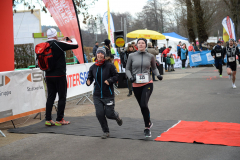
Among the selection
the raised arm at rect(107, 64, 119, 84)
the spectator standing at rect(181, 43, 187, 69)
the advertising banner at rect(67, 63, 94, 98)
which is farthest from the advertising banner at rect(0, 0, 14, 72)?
the spectator standing at rect(181, 43, 187, 69)

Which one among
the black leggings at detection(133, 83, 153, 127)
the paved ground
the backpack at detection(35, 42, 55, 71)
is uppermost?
the backpack at detection(35, 42, 55, 71)

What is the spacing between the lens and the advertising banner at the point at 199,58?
26.8 metres

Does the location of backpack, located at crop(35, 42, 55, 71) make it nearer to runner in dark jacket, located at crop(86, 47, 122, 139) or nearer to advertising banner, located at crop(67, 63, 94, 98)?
runner in dark jacket, located at crop(86, 47, 122, 139)

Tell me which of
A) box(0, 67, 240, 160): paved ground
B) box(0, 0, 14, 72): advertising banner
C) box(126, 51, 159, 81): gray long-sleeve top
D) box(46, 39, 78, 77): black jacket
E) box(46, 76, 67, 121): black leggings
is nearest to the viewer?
box(0, 67, 240, 160): paved ground

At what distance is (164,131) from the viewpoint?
611 centimetres

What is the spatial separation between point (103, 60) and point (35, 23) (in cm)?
1985

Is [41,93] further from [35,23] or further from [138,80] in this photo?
[35,23]

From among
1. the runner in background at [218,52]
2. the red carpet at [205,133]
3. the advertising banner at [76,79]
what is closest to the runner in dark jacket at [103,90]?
the red carpet at [205,133]

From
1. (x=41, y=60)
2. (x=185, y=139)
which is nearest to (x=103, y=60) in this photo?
(x=41, y=60)

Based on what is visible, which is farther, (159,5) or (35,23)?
(159,5)

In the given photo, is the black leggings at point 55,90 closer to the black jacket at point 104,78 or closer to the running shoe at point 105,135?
the black jacket at point 104,78

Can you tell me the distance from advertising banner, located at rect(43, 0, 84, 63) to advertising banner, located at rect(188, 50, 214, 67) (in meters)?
18.8

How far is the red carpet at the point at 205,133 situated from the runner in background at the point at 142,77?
1.77 ft

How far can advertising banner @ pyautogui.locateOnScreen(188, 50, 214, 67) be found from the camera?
2677 centimetres
